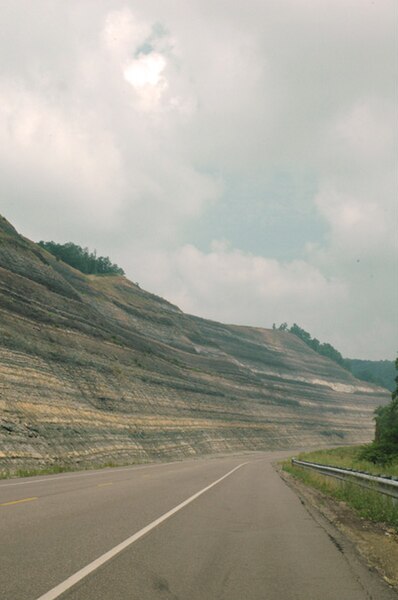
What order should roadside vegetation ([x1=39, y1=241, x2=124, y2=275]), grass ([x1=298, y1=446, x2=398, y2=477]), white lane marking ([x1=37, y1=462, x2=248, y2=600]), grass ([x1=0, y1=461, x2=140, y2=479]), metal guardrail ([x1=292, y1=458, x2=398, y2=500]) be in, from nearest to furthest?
1. white lane marking ([x1=37, y1=462, x2=248, y2=600])
2. metal guardrail ([x1=292, y1=458, x2=398, y2=500])
3. grass ([x1=298, y1=446, x2=398, y2=477])
4. grass ([x1=0, y1=461, x2=140, y2=479])
5. roadside vegetation ([x1=39, y1=241, x2=124, y2=275])

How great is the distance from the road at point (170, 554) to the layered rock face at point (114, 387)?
19545 mm

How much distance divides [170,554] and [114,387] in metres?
43.5

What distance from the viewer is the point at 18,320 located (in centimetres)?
4231

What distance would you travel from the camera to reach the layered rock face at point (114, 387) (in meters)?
36.2

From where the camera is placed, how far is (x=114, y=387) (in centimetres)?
5006

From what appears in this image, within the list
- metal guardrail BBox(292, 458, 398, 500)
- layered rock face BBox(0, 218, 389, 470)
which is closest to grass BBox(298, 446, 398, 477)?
metal guardrail BBox(292, 458, 398, 500)

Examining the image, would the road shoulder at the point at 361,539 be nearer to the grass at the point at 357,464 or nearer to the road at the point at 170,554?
the road at the point at 170,554

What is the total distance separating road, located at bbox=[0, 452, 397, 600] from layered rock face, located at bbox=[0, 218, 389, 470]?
770 inches

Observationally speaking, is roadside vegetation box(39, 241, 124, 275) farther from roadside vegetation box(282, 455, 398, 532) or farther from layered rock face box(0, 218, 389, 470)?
roadside vegetation box(282, 455, 398, 532)

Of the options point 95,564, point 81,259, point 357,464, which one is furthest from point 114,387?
point 81,259

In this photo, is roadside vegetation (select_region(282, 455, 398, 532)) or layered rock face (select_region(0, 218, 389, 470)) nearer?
roadside vegetation (select_region(282, 455, 398, 532))

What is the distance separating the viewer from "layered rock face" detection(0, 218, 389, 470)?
119ft

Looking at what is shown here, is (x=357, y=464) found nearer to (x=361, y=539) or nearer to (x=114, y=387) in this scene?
(x=361, y=539)

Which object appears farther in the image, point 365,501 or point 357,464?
point 357,464
